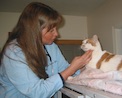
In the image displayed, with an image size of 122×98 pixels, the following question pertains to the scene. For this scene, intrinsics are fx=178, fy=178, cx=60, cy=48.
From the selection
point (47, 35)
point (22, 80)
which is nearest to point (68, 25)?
point (47, 35)

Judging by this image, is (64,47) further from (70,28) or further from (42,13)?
(42,13)

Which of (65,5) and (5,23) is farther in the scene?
(5,23)

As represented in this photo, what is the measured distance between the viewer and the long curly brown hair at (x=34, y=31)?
2.45 feet

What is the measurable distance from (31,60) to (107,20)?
1.94 meters

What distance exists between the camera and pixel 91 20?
3020mm

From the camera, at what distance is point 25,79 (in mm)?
683

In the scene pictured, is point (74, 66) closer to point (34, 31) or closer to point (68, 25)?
point (34, 31)

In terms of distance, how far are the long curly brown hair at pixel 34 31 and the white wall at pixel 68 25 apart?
2179 mm

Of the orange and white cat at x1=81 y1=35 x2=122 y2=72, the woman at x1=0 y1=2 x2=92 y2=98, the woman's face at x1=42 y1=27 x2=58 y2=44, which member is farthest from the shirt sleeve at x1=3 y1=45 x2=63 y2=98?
the orange and white cat at x1=81 y1=35 x2=122 y2=72

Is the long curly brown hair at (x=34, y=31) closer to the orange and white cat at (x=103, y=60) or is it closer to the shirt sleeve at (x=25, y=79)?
the shirt sleeve at (x=25, y=79)

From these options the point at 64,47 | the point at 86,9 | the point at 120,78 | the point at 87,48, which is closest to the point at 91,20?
the point at 86,9

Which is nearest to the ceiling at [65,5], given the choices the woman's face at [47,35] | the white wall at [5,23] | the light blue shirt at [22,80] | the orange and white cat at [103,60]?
the white wall at [5,23]

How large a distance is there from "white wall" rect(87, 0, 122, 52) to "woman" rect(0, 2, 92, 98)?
1596mm

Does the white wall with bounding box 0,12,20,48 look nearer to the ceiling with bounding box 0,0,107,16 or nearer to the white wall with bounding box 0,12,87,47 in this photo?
the white wall with bounding box 0,12,87,47
